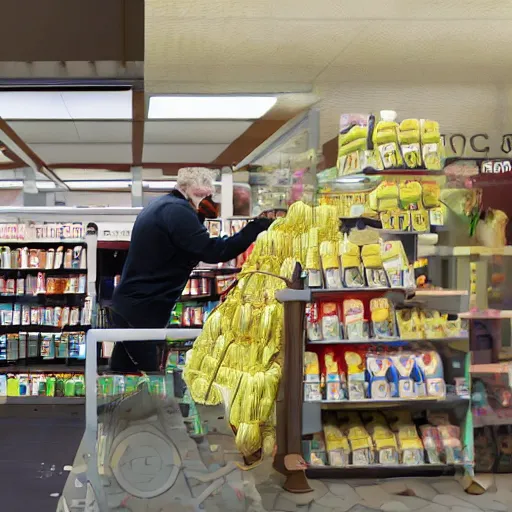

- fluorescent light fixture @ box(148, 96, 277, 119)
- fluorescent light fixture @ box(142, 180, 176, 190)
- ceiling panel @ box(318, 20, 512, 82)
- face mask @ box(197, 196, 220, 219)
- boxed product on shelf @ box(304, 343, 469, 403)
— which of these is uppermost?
ceiling panel @ box(318, 20, 512, 82)

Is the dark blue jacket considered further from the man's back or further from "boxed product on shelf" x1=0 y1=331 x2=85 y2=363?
"boxed product on shelf" x1=0 y1=331 x2=85 y2=363

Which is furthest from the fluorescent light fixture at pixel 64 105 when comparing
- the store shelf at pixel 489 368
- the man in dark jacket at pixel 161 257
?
the store shelf at pixel 489 368

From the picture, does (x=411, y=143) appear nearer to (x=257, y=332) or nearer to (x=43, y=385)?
(x=257, y=332)

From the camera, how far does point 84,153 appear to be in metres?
2.35

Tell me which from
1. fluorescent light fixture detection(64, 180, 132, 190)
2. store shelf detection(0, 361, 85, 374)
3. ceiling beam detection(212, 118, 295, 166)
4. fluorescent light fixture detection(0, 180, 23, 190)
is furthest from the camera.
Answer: store shelf detection(0, 361, 85, 374)

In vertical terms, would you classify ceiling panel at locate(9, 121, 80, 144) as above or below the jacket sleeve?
above

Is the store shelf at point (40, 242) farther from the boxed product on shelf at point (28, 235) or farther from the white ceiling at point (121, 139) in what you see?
the white ceiling at point (121, 139)

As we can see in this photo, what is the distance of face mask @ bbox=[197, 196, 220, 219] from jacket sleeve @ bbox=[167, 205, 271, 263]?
3 cm

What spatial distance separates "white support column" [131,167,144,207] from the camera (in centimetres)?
229

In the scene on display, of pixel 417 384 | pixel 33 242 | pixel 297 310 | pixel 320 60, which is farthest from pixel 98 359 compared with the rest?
pixel 33 242

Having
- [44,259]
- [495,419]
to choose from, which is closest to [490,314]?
[495,419]

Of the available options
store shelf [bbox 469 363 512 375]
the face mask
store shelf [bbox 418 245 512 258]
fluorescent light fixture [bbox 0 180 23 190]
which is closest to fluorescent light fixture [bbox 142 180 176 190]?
the face mask

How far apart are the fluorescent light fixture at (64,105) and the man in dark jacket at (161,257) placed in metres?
0.36

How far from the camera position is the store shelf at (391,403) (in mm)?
2172
